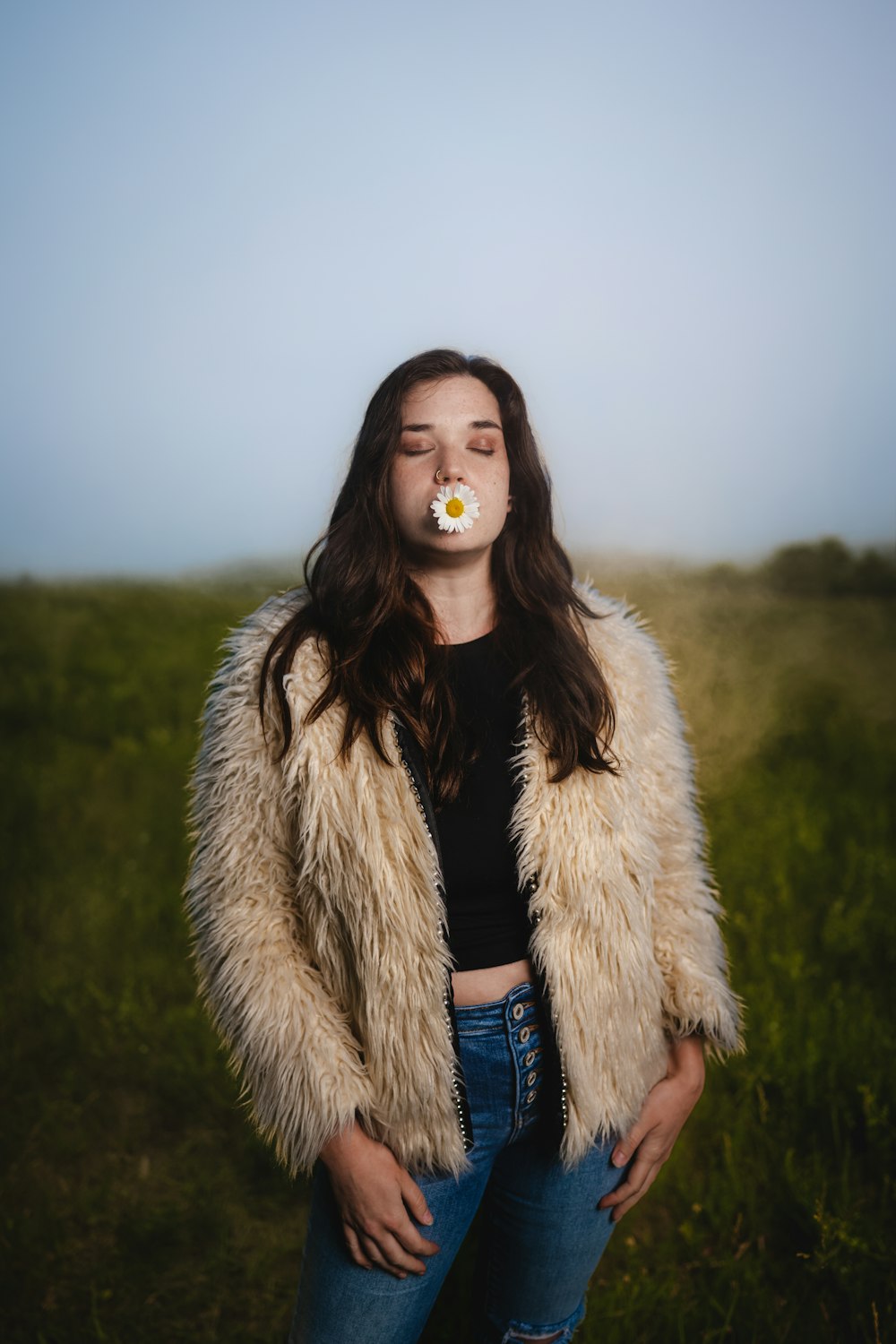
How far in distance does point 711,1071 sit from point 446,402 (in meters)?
2.54

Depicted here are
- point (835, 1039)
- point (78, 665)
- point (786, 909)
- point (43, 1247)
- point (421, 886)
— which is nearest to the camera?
point (421, 886)

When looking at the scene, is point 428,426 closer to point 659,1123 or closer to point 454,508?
point 454,508

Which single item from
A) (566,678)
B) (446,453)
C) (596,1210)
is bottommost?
(596,1210)

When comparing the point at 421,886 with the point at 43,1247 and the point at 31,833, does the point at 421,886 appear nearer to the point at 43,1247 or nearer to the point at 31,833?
the point at 43,1247

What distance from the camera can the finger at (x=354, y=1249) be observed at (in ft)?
5.27

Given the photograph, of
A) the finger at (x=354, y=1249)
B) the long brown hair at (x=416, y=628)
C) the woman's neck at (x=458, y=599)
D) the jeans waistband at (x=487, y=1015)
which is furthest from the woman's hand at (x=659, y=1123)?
the woman's neck at (x=458, y=599)

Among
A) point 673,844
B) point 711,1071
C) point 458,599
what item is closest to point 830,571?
point 711,1071

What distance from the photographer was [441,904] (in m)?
1.62

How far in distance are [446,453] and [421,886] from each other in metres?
0.75

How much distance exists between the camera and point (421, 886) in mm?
1617

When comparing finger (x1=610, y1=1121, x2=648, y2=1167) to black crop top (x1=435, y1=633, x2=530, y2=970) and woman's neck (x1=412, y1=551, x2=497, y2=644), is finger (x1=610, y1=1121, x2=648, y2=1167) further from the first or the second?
woman's neck (x1=412, y1=551, x2=497, y2=644)

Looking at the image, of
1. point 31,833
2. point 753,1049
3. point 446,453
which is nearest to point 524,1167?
point 446,453

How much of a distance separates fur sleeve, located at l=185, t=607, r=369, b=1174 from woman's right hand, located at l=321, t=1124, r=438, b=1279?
0.05 metres

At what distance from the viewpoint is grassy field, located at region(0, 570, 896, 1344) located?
102 inches
